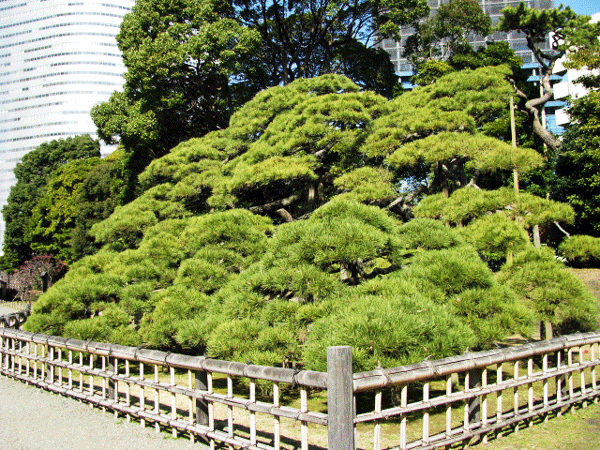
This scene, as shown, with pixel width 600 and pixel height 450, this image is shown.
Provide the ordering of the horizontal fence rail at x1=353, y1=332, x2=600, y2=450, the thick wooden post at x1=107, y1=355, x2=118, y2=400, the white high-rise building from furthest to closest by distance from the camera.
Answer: the white high-rise building
the thick wooden post at x1=107, y1=355, x2=118, y2=400
the horizontal fence rail at x1=353, y1=332, x2=600, y2=450

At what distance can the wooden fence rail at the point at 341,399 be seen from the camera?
215cm

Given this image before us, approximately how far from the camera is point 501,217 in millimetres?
4422

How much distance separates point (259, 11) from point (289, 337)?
12.7 meters

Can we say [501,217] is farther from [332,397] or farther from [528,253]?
[332,397]

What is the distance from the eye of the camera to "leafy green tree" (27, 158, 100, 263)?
64.8 ft

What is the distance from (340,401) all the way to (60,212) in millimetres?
20735

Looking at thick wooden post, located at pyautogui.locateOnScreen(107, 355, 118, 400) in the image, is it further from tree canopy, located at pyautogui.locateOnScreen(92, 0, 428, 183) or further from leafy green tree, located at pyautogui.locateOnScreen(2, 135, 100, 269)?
leafy green tree, located at pyautogui.locateOnScreen(2, 135, 100, 269)

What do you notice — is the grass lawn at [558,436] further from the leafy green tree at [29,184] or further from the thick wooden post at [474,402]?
the leafy green tree at [29,184]

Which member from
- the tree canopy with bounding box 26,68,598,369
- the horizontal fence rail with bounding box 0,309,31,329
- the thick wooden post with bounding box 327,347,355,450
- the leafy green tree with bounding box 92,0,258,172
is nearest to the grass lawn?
the tree canopy with bounding box 26,68,598,369

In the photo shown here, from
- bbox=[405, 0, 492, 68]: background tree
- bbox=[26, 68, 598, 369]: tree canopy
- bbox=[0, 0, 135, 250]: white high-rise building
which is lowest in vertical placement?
bbox=[26, 68, 598, 369]: tree canopy

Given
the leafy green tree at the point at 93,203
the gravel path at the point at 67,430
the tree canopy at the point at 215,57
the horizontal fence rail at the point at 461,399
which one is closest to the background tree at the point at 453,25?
the tree canopy at the point at 215,57

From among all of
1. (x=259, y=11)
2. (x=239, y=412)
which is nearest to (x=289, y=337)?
(x=239, y=412)

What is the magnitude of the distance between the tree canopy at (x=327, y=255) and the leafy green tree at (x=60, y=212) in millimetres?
13818

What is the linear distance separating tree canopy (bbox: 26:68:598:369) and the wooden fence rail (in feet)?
0.72
